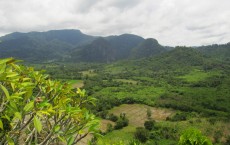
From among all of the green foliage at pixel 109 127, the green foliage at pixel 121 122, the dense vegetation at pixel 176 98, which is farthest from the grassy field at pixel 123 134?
the dense vegetation at pixel 176 98

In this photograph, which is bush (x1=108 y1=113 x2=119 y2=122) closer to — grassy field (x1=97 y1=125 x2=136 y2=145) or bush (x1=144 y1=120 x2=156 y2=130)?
grassy field (x1=97 y1=125 x2=136 y2=145)

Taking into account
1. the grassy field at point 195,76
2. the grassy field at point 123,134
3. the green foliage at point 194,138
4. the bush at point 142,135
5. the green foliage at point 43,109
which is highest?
the green foliage at point 43,109

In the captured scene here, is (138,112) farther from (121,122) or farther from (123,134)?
(123,134)

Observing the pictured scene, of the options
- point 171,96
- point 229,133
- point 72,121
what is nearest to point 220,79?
point 171,96

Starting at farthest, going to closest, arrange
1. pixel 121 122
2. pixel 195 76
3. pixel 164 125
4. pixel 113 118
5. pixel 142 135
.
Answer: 1. pixel 195 76
2. pixel 113 118
3. pixel 121 122
4. pixel 164 125
5. pixel 142 135

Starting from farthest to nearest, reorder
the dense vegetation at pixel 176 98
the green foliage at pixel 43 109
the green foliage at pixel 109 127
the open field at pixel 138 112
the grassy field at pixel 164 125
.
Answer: the open field at pixel 138 112 < the dense vegetation at pixel 176 98 < the green foliage at pixel 109 127 < the grassy field at pixel 164 125 < the green foliage at pixel 43 109

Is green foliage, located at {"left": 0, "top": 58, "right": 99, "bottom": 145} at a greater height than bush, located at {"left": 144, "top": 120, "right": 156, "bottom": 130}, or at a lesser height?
greater

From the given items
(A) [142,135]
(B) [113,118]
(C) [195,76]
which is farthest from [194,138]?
(C) [195,76]

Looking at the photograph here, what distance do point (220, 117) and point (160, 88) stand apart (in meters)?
47.7

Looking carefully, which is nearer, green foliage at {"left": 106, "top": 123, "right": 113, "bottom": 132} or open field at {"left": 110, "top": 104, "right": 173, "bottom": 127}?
green foliage at {"left": 106, "top": 123, "right": 113, "bottom": 132}

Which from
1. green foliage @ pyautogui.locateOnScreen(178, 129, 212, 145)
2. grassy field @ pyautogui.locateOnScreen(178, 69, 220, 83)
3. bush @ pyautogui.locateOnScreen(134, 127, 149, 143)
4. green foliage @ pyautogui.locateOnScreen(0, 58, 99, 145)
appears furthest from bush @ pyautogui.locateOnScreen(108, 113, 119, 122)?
green foliage @ pyautogui.locateOnScreen(0, 58, 99, 145)

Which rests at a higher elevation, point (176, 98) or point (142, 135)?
point (176, 98)

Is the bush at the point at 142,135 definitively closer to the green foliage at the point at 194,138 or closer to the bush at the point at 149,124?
the bush at the point at 149,124

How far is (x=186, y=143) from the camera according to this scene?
17.7 metres
